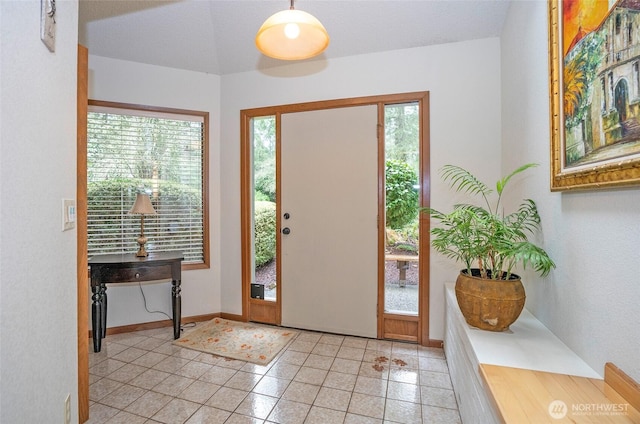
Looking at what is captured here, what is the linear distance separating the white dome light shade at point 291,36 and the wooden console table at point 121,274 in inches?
74.4

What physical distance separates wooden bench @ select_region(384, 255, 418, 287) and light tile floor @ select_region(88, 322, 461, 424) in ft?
1.76

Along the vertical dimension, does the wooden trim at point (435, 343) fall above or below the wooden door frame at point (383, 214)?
below

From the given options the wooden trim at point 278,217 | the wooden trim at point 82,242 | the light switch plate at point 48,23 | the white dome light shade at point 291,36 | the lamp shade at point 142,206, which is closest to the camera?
the light switch plate at point 48,23

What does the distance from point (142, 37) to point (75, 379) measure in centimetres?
274

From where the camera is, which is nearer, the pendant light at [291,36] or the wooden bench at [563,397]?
the wooden bench at [563,397]

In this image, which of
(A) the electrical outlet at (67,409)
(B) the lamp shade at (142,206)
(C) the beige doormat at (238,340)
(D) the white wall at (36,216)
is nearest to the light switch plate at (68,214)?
(D) the white wall at (36,216)

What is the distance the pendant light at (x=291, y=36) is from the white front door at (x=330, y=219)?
3.35 ft

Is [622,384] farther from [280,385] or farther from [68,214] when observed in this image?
[68,214]

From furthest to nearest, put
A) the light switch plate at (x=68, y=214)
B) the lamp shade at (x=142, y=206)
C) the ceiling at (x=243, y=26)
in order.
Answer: the lamp shade at (x=142, y=206), the ceiling at (x=243, y=26), the light switch plate at (x=68, y=214)

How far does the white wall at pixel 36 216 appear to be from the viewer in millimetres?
797

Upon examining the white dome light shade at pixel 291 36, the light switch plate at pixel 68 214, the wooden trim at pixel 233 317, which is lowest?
the wooden trim at pixel 233 317

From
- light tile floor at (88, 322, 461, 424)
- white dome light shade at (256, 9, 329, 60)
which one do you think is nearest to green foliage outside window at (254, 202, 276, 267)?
light tile floor at (88, 322, 461, 424)

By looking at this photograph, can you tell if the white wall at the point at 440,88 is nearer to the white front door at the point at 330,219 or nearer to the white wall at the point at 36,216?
the white front door at the point at 330,219

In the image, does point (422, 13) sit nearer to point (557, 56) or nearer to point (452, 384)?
point (557, 56)
